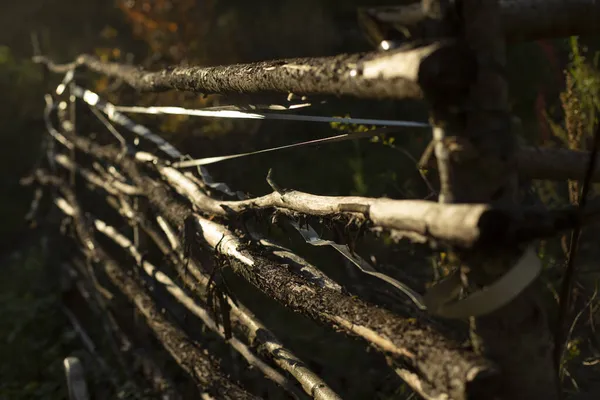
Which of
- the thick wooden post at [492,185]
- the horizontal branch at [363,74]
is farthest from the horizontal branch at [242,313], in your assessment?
the thick wooden post at [492,185]

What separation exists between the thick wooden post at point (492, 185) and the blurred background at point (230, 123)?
841 millimetres

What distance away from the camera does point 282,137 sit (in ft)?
23.7

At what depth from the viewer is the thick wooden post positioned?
120 cm

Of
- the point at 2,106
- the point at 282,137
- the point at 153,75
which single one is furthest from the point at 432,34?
the point at 2,106

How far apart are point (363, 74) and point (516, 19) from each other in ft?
0.99

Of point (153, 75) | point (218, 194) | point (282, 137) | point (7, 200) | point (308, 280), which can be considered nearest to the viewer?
point (308, 280)

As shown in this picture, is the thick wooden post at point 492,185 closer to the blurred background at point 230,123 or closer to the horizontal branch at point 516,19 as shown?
the horizontal branch at point 516,19

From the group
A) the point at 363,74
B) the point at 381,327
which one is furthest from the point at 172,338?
the point at 363,74

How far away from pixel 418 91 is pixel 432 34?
11 cm

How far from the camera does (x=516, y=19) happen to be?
123 cm

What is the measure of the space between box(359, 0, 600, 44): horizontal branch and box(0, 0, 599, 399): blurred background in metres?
0.75

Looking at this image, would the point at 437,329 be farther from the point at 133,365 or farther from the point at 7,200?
the point at 7,200

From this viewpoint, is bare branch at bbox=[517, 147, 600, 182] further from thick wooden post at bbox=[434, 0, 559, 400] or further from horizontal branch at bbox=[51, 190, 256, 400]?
horizontal branch at bbox=[51, 190, 256, 400]

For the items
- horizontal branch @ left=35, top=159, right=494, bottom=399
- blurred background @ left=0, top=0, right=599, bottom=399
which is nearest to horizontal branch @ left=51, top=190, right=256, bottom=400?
horizontal branch @ left=35, top=159, right=494, bottom=399
